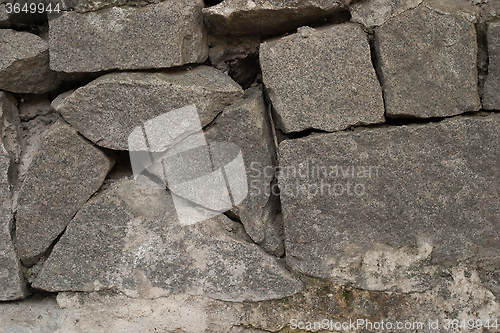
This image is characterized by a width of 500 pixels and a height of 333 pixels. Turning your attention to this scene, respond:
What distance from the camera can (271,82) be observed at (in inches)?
58.2

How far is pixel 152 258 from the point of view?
1581 mm

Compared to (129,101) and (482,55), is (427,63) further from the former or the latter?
(129,101)

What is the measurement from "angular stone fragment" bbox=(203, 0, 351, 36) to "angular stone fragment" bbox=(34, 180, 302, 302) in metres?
0.84

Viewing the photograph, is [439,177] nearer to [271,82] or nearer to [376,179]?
[376,179]

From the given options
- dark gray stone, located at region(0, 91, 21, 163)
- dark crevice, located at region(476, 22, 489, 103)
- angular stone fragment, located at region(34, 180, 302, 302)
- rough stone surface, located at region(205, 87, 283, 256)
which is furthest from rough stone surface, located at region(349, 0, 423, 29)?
dark gray stone, located at region(0, 91, 21, 163)

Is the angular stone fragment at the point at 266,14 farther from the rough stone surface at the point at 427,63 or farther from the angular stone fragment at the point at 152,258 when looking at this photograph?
the angular stone fragment at the point at 152,258

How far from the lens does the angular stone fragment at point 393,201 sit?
148 cm

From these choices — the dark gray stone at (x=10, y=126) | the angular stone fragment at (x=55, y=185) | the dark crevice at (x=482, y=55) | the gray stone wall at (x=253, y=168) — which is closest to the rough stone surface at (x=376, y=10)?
the gray stone wall at (x=253, y=168)

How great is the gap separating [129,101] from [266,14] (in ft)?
2.19

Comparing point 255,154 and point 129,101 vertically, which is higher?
point 129,101

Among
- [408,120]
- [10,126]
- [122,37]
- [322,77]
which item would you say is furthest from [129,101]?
[408,120]

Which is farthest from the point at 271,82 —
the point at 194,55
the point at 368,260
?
the point at 368,260

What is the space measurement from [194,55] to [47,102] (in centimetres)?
77

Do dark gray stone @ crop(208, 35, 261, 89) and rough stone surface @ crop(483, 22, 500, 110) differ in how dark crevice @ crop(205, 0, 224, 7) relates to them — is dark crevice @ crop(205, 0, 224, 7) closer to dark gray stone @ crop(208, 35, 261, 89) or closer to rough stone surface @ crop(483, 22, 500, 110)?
dark gray stone @ crop(208, 35, 261, 89)
